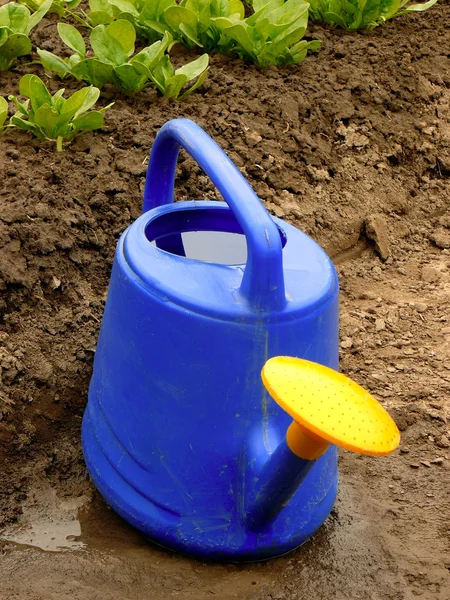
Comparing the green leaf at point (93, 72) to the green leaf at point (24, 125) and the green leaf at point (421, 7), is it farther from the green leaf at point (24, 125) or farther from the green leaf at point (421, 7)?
the green leaf at point (421, 7)

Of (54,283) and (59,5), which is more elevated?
(59,5)

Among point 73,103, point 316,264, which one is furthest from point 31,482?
point 73,103

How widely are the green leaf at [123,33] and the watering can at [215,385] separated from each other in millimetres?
1113

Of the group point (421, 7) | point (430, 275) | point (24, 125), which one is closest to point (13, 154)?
point (24, 125)

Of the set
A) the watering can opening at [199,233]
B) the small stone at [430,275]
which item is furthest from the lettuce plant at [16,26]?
the small stone at [430,275]

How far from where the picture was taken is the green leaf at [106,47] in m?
2.70

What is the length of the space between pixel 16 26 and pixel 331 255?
1391 mm

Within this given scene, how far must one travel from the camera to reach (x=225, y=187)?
58.3 inches

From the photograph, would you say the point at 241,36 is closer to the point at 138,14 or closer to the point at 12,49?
the point at 138,14

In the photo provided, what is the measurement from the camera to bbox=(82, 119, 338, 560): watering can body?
1504 millimetres

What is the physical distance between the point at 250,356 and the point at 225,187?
0.32m

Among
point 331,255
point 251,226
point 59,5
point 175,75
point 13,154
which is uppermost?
point 251,226

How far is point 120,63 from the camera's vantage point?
2740 mm

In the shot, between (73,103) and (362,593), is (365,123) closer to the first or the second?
(73,103)
